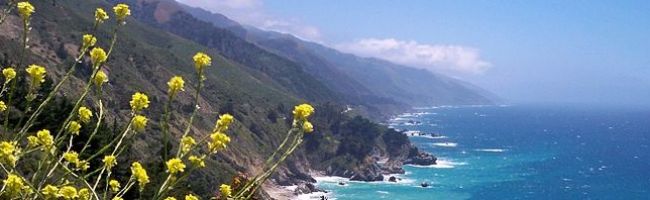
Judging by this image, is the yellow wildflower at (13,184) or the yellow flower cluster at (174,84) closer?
the yellow wildflower at (13,184)

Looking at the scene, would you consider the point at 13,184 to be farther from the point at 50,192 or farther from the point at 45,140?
the point at 45,140

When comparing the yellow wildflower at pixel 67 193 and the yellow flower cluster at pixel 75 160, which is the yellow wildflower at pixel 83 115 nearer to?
the yellow flower cluster at pixel 75 160

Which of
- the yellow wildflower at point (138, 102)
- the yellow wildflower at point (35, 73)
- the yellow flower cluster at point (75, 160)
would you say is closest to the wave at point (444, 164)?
the yellow flower cluster at point (75, 160)

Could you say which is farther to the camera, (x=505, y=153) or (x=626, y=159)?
(x=505, y=153)

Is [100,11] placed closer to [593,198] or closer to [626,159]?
[593,198]

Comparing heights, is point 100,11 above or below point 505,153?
above

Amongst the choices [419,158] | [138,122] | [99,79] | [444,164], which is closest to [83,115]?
[99,79]

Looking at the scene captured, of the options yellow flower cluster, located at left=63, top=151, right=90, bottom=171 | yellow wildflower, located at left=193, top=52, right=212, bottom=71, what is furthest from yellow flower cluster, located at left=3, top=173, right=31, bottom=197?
yellow wildflower, located at left=193, top=52, right=212, bottom=71

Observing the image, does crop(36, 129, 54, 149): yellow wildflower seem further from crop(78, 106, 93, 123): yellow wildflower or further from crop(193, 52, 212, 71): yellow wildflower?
crop(193, 52, 212, 71): yellow wildflower

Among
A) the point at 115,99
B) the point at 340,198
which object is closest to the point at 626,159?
the point at 340,198

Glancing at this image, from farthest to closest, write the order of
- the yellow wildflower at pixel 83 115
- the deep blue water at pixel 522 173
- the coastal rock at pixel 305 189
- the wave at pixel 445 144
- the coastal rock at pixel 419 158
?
1. the wave at pixel 445 144
2. the coastal rock at pixel 419 158
3. the deep blue water at pixel 522 173
4. the coastal rock at pixel 305 189
5. the yellow wildflower at pixel 83 115

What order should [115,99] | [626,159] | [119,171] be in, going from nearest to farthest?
1. [119,171]
2. [115,99]
3. [626,159]
